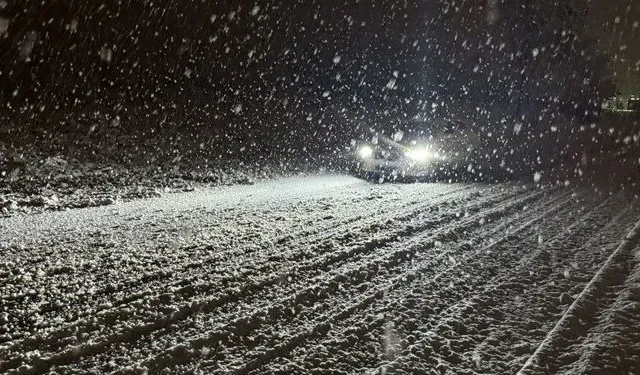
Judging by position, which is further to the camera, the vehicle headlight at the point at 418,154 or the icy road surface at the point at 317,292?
the vehicle headlight at the point at 418,154

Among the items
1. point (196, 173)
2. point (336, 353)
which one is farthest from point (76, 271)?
point (196, 173)

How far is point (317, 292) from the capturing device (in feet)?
12.6

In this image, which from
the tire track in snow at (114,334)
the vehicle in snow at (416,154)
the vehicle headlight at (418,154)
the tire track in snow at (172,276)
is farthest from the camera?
the vehicle headlight at (418,154)

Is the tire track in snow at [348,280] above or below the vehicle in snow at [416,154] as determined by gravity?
below

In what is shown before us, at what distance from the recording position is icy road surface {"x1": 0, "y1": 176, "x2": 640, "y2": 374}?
9.29ft

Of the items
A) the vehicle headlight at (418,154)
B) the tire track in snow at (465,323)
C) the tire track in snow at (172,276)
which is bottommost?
the tire track in snow at (465,323)

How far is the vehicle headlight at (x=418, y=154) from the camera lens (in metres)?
10.5

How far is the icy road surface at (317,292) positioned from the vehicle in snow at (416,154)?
11.8ft

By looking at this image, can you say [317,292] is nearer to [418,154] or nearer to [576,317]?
[576,317]

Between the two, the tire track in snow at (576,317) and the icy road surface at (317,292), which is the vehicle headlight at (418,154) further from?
the tire track in snow at (576,317)

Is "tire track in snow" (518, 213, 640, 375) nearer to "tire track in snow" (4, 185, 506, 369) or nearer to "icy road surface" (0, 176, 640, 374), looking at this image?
"icy road surface" (0, 176, 640, 374)

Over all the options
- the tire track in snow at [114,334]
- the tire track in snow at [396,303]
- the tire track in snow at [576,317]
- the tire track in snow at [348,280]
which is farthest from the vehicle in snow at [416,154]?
the tire track in snow at [114,334]

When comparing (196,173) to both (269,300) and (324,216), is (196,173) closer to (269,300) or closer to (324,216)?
(324,216)

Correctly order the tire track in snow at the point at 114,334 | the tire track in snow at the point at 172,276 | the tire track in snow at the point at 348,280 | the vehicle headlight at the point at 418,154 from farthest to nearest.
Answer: the vehicle headlight at the point at 418,154, the tire track in snow at the point at 172,276, the tire track in snow at the point at 348,280, the tire track in snow at the point at 114,334
